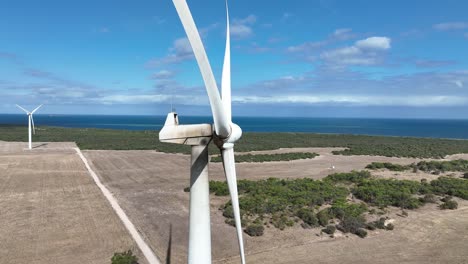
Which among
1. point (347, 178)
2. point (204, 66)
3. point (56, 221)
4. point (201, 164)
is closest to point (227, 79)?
point (204, 66)

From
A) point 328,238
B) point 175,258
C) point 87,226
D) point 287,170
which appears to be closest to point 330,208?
point 328,238

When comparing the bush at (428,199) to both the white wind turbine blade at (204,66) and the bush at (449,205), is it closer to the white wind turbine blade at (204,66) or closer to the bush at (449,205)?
the bush at (449,205)

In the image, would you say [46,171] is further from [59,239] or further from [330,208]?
[330,208]

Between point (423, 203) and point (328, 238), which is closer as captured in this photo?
point (328, 238)

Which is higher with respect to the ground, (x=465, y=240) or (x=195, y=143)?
(x=195, y=143)

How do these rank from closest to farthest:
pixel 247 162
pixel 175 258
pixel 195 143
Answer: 1. pixel 195 143
2. pixel 175 258
3. pixel 247 162

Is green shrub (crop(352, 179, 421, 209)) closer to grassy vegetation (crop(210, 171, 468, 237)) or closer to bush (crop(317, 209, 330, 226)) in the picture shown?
grassy vegetation (crop(210, 171, 468, 237))

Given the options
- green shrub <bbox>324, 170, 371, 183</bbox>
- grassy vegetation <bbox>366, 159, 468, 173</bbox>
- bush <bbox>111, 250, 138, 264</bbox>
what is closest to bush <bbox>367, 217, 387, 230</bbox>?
green shrub <bbox>324, 170, 371, 183</bbox>
